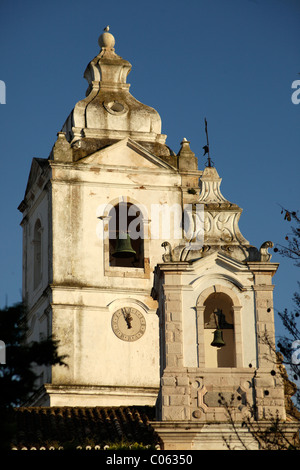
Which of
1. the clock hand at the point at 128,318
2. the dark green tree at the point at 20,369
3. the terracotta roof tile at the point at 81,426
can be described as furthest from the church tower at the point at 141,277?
the dark green tree at the point at 20,369

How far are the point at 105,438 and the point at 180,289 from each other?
3269mm

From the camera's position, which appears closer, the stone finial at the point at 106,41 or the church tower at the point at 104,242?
the church tower at the point at 104,242

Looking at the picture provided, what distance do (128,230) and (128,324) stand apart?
92.9 inches

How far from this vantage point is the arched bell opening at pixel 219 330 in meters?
31.6

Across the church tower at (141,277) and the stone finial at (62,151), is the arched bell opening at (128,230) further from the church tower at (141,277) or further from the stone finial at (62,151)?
the stone finial at (62,151)

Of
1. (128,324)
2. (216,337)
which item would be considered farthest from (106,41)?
(216,337)

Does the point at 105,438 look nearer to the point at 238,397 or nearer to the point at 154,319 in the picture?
the point at 238,397

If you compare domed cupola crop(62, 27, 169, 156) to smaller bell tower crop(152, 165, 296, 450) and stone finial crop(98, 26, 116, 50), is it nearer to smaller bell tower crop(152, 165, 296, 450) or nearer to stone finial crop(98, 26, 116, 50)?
stone finial crop(98, 26, 116, 50)

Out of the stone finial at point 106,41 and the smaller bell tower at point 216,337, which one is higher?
the stone finial at point 106,41

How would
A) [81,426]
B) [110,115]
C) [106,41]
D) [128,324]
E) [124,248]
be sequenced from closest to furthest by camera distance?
[81,426] → [124,248] → [128,324] → [110,115] → [106,41]

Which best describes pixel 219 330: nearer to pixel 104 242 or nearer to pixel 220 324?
pixel 220 324

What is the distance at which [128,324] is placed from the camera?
121 ft

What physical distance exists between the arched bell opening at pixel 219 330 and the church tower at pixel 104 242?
14.9 feet

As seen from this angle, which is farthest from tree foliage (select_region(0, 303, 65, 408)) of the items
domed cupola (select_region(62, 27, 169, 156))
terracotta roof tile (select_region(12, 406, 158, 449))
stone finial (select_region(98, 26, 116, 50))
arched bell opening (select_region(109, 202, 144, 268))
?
stone finial (select_region(98, 26, 116, 50))
